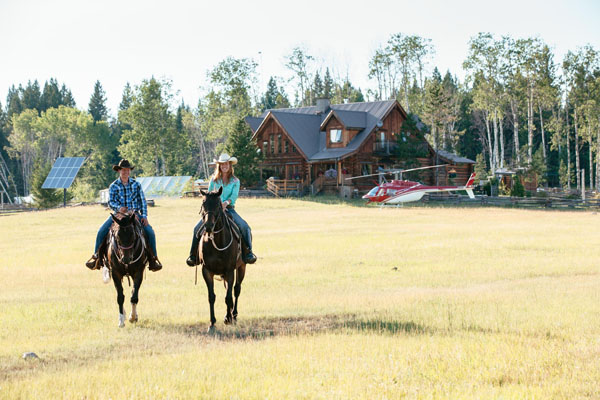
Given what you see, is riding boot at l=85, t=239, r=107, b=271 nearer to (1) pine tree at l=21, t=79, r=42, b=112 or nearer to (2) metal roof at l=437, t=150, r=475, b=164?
(2) metal roof at l=437, t=150, r=475, b=164

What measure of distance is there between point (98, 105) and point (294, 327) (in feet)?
443

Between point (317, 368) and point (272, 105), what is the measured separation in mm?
120923

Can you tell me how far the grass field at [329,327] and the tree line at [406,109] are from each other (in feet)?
140

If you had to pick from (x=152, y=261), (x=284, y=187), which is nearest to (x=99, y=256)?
(x=152, y=261)

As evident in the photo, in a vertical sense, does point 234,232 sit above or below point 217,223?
below

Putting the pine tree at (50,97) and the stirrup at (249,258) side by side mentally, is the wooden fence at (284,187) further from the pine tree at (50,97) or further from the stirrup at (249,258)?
the pine tree at (50,97)

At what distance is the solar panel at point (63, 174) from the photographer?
65219mm

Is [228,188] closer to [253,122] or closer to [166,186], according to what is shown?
[166,186]

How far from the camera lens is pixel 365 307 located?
45.6 feet

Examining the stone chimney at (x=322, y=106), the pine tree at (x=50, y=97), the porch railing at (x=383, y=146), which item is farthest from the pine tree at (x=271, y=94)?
the porch railing at (x=383, y=146)

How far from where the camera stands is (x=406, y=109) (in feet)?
285

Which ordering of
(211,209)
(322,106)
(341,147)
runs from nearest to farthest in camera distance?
1. (211,209)
2. (341,147)
3. (322,106)

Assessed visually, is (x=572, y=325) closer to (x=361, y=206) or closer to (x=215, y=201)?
(x=215, y=201)

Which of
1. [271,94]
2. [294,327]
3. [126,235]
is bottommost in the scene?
[294,327]
